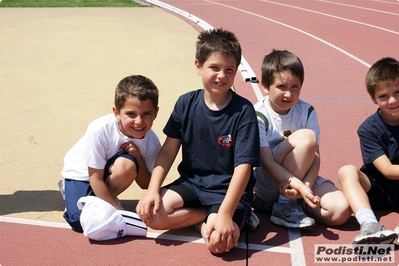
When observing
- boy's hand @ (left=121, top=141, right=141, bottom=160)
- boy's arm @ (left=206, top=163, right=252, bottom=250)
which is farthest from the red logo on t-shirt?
boy's hand @ (left=121, top=141, right=141, bottom=160)

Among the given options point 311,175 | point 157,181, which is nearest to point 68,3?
point 157,181

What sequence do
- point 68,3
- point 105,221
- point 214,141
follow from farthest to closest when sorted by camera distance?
point 68,3
point 214,141
point 105,221

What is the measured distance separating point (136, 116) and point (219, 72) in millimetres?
613

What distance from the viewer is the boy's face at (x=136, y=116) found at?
3.75m

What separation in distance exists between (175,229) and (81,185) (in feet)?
2.33

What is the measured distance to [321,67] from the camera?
8438mm

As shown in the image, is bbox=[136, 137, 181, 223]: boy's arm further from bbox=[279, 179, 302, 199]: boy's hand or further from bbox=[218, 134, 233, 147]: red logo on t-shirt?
bbox=[279, 179, 302, 199]: boy's hand

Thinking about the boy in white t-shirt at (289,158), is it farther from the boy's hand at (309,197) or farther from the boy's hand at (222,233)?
the boy's hand at (222,233)

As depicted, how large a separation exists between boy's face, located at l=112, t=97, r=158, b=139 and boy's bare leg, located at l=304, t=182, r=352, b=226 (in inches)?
48.3

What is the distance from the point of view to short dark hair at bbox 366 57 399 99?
12.6 ft

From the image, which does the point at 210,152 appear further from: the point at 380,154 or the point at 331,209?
the point at 380,154

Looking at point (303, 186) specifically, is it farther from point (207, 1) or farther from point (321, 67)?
point (207, 1)

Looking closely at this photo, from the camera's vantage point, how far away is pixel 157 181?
12.3 feet

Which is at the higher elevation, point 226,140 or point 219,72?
point 219,72
